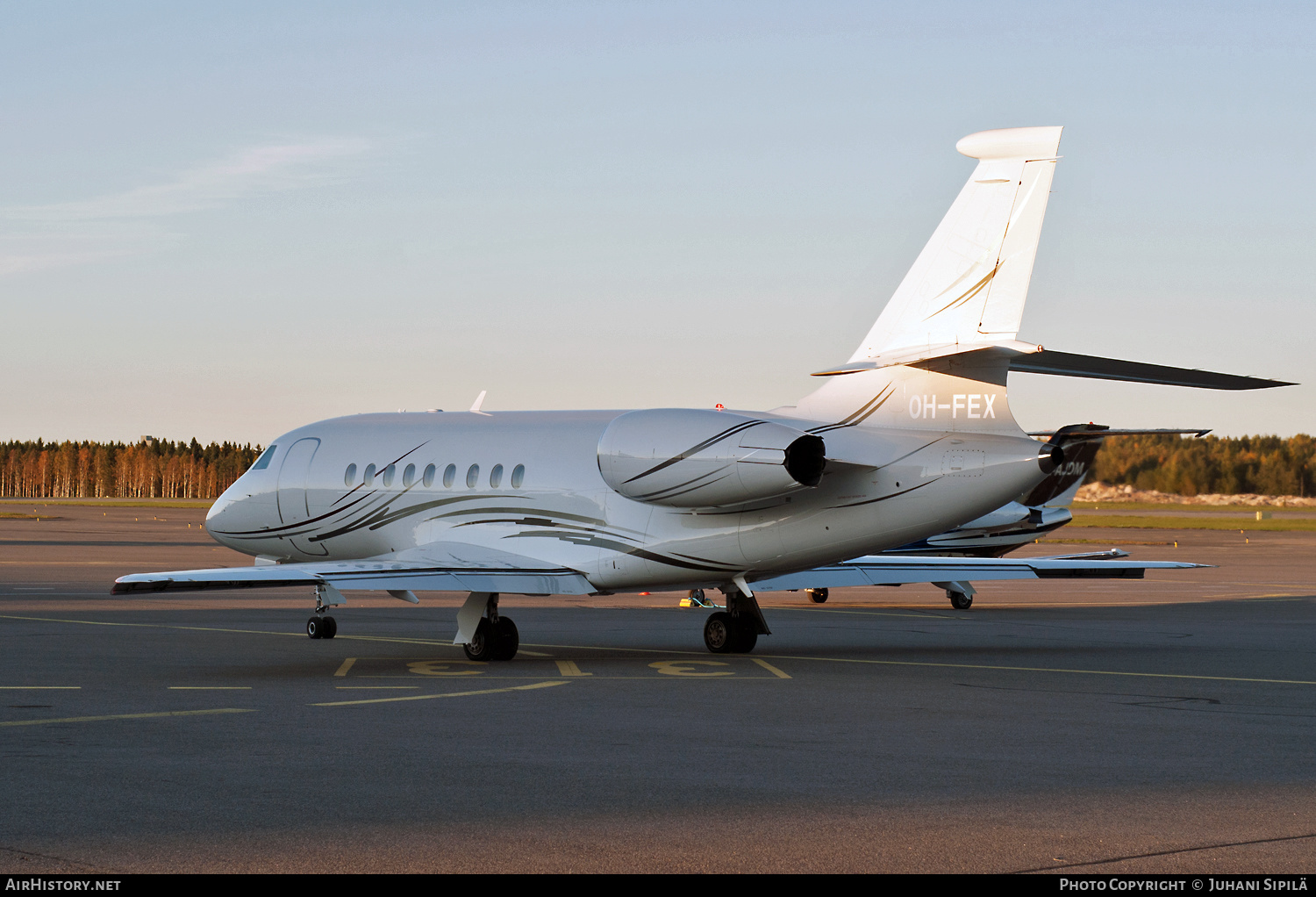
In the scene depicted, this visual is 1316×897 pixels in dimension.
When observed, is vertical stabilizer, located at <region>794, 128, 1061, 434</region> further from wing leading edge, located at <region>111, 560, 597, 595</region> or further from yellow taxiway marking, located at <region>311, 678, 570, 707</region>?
yellow taxiway marking, located at <region>311, 678, 570, 707</region>

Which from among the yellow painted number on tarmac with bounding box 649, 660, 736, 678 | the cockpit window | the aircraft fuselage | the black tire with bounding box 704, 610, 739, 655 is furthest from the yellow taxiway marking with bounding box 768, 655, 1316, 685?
the cockpit window

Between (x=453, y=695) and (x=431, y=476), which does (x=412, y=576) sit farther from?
(x=431, y=476)

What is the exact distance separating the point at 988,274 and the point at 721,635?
6.62 m

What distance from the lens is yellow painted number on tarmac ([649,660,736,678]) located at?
1856 cm

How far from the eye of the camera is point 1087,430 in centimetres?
1741

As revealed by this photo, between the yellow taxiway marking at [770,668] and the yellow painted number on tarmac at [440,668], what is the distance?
3.63 metres

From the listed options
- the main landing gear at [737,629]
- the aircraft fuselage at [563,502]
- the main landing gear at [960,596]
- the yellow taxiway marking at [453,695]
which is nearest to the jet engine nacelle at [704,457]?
the aircraft fuselage at [563,502]

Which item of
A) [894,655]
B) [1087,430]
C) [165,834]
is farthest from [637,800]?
[894,655]

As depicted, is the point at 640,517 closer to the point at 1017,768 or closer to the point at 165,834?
the point at 1017,768

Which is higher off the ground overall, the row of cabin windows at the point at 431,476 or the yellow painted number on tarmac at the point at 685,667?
the row of cabin windows at the point at 431,476

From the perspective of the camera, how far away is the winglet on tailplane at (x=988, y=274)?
17.8 metres

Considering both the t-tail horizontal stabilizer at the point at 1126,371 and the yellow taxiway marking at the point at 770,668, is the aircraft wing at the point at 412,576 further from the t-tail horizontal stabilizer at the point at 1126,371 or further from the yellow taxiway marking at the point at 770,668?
the t-tail horizontal stabilizer at the point at 1126,371

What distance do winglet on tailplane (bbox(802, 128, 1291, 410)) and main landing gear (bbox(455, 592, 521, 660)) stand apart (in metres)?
5.82
